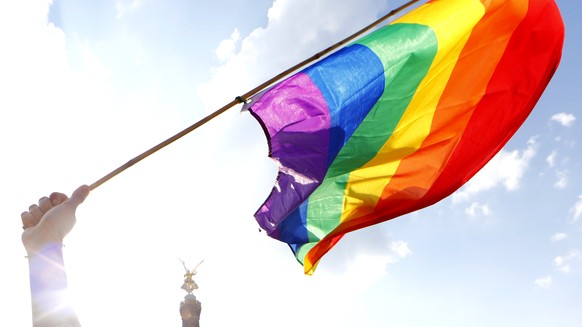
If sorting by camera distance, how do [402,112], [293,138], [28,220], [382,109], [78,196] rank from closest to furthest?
1. [28,220]
2. [78,196]
3. [293,138]
4. [382,109]
5. [402,112]

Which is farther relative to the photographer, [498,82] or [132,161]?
[498,82]

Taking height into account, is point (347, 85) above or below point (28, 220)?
above

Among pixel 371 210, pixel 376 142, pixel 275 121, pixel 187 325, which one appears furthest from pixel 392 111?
pixel 187 325

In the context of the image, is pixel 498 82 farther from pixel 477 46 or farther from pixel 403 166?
pixel 403 166

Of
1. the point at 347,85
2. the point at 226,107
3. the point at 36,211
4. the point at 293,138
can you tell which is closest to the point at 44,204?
the point at 36,211

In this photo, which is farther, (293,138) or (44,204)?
(293,138)

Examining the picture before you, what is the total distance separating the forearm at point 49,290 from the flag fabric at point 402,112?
7.89 ft

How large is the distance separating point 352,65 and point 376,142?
67 cm

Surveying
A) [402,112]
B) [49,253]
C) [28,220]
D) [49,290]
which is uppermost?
[402,112]


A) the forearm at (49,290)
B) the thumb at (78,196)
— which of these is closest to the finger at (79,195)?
the thumb at (78,196)

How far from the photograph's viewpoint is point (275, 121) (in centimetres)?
417

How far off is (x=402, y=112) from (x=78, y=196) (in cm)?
321

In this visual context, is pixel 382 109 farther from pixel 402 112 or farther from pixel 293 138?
pixel 293 138

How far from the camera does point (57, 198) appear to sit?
230 centimetres
